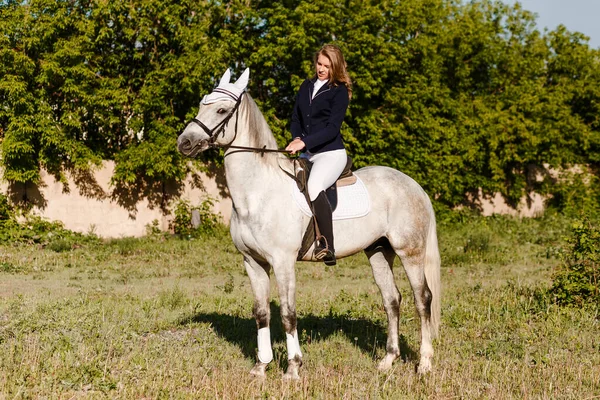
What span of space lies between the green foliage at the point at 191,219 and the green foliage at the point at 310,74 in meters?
0.94

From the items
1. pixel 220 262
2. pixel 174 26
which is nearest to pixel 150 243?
pixel 220 262

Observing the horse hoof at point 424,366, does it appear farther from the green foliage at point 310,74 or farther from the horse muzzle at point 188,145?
the green foliage at point 310,74

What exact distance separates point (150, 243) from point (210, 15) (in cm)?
745

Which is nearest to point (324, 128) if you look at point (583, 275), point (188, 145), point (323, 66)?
point (323, 66)

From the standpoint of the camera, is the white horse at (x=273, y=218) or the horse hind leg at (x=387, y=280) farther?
the horse hind leg at (x=387, y=280)

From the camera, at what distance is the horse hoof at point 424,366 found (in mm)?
6199

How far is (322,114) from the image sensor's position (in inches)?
240

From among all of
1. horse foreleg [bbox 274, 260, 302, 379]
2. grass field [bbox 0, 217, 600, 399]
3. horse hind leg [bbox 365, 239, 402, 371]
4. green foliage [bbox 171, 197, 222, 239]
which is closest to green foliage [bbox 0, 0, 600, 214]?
Result: green foliage [bbox 171, 197, 222, 239]

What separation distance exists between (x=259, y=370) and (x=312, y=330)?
188cm

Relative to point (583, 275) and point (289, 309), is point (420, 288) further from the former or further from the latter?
point (583, 275)

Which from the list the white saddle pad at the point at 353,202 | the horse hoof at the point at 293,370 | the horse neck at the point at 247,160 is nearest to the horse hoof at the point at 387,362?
the horse hoof at the point at 293,370

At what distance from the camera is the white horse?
18.3ft

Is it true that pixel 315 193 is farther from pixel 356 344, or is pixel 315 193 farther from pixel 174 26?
pixel 174 26

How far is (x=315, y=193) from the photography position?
19.3 ft
